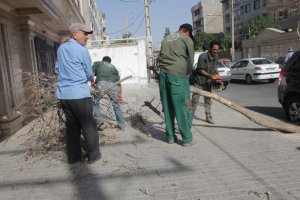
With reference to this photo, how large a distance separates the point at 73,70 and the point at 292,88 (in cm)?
484

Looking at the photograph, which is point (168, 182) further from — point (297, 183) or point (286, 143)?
point (286, 143)

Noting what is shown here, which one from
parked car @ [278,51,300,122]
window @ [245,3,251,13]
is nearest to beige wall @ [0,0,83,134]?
parked car @ [278,51,300,122]

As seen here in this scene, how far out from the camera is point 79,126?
198 inches

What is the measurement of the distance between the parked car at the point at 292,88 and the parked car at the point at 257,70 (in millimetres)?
11169

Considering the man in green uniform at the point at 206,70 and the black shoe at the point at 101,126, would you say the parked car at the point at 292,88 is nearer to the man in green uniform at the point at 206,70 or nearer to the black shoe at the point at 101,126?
the man in green uniform at the point at 206,70

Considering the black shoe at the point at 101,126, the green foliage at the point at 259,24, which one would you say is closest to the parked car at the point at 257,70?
the black shoe at the point at 101,126

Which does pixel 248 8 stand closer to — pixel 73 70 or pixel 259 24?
pixel 259 24

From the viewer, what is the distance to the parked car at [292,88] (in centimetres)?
746

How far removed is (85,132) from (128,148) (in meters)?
1.23

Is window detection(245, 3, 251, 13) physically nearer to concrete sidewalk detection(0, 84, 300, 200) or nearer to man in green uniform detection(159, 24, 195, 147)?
concrete sidewalk detection(0, 84, 300, 200)

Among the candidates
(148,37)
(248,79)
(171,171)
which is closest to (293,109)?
(171,171)

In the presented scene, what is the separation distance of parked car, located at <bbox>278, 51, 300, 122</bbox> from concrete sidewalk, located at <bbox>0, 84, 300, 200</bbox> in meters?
1.46

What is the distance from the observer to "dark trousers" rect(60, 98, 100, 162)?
15.7ft

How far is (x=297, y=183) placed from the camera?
13.1ft
